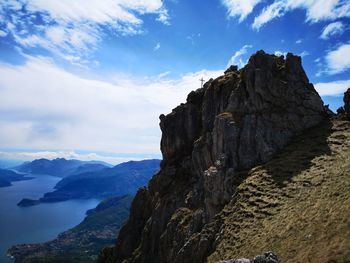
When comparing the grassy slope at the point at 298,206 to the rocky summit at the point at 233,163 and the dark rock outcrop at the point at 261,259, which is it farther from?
the dark rock outcrop at the point at 261,259

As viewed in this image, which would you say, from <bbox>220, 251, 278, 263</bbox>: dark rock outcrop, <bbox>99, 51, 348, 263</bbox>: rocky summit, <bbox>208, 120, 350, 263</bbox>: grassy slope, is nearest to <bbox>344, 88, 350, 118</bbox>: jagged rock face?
<bbox>99, 51, 348, 263</bbox>: rocky summit

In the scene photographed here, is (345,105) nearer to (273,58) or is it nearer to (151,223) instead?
(273,58)

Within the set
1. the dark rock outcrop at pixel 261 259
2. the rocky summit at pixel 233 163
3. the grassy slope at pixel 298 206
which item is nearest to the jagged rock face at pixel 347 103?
the rocky summit at pixel 233 163

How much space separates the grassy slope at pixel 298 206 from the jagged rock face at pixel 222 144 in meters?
3.14

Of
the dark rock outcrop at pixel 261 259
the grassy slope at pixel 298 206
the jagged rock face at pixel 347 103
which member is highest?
the jagged rock face at pixel 347 103

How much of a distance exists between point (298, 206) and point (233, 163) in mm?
17510

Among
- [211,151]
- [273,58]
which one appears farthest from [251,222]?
[273,58]

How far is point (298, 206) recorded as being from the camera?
4006 centimetres

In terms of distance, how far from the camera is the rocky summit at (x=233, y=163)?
45562 mm

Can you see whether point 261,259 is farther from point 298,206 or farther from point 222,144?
point 222,144

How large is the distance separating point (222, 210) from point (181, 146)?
32563 mm

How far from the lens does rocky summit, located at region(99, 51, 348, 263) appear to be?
45.6m

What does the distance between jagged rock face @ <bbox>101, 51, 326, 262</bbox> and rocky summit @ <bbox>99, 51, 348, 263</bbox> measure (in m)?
0.17

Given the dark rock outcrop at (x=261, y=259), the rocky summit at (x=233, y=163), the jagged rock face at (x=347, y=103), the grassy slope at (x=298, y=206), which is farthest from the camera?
the jagged rock face at (x=347, y=103)
